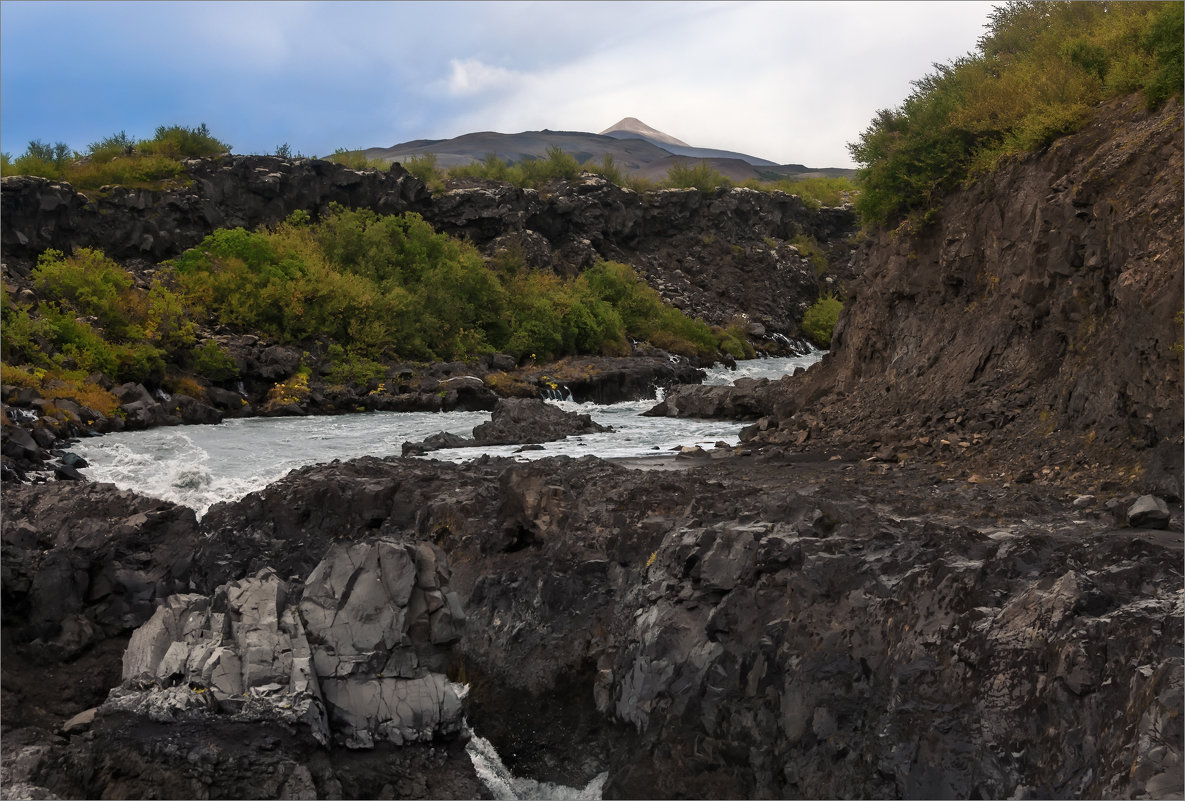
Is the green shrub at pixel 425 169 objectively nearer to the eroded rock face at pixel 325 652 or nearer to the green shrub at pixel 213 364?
the green shrub at pixel 213 364

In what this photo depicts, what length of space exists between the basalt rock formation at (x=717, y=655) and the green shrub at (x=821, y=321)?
48.2m

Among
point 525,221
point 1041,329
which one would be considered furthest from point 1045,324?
point 525,221

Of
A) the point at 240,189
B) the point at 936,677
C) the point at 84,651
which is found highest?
the point at 240,189

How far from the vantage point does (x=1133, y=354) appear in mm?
12562

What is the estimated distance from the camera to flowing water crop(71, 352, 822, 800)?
19156 millimetres

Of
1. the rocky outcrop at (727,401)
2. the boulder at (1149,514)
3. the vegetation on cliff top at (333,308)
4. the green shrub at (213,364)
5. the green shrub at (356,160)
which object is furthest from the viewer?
the green shrub at (356,160)

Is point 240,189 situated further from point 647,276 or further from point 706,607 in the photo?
point 706,607

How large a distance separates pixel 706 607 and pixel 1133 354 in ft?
24.7

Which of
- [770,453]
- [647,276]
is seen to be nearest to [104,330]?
[770,453]

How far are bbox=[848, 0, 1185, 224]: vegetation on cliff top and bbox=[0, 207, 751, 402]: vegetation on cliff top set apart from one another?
68.1 ft

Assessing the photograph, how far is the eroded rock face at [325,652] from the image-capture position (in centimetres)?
909

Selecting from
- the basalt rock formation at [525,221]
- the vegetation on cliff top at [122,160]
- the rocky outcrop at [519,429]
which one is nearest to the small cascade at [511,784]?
the rocky outcrop at [519,429]

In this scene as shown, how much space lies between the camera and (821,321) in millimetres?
60156

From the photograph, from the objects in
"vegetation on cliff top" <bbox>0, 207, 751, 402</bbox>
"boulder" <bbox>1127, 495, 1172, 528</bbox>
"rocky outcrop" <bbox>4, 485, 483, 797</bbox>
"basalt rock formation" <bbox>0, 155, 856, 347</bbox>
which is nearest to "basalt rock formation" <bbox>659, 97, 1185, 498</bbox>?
"boulder" <bbox>1127, 495, 1172, 528</bbox>
